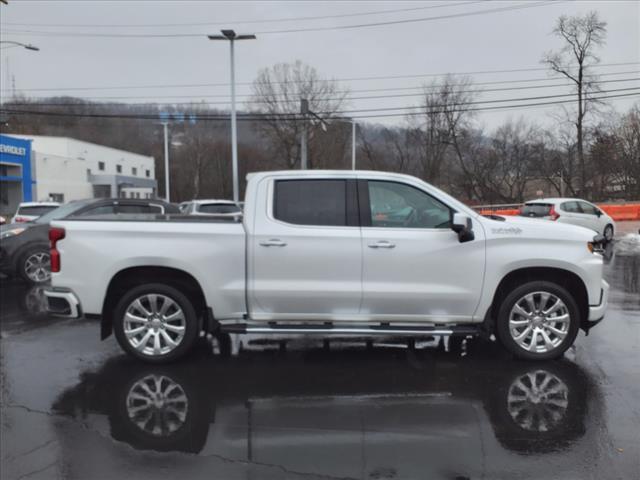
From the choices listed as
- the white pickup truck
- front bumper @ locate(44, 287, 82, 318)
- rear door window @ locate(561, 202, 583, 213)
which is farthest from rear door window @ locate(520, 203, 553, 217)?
front bumper @ locate(44, 287, 82, 318)

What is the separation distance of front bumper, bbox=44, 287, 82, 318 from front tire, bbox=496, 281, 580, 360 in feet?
14.0

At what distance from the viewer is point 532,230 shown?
537cm

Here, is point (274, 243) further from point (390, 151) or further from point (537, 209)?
point (390, 151)

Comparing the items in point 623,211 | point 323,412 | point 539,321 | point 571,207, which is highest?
point 571,207

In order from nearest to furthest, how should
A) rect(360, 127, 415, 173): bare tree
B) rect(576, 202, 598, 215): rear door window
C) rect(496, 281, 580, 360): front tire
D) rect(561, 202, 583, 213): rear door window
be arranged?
rect(496, 281, 580, 360): front tire < rect(561, 202, 583, 213): rear door window < rect(576, 202, 598, 215): rear door window < rect(360, 127, 415, 173): bare tree

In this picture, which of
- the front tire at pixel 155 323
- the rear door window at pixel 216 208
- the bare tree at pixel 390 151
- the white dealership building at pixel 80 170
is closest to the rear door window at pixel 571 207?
the rear door window at pixel 216 208

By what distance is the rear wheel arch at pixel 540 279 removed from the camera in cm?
548

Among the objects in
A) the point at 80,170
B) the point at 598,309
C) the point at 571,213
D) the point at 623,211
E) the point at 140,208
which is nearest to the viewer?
the point at 598,309

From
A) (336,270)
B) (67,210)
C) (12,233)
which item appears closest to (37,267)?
(12,233)

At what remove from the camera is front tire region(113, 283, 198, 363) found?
5430 mm

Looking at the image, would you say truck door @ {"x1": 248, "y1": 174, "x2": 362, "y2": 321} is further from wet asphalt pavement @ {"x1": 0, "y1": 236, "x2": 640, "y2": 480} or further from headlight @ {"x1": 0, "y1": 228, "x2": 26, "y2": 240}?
headlight @ {"x1": 0, "y1": 228, "x2": 26, "y2": 240}

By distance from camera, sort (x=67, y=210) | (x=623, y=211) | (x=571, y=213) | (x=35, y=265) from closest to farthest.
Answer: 1. (x=67, y=210)
2. (x=35, y=265)
3. (x=571, y=213)
4. (x=623, y=211)

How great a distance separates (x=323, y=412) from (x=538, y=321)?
249 centimetres

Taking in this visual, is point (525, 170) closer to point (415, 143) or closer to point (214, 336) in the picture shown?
point (415, 143)
